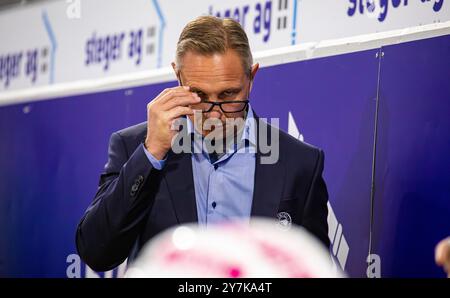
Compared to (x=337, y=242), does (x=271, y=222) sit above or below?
above

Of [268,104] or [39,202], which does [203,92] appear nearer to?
[268,104]

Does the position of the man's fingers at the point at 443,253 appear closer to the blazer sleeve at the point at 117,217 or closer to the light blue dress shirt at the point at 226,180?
the light blue dress shirt at the point at 226,180

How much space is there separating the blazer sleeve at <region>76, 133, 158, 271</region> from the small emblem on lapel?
0.38m

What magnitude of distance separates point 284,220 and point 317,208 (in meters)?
0.11

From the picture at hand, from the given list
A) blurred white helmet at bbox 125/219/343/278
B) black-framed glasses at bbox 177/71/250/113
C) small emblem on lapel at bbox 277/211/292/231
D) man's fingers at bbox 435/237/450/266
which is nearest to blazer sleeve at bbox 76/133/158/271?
blurred white helmet at bbox 125/219/343/278

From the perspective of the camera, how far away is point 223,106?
2523mm

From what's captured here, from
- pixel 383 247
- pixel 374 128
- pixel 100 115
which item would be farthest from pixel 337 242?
pixel 100 115

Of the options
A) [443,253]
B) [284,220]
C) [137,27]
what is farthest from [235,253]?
[137,27]

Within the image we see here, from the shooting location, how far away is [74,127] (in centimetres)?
389

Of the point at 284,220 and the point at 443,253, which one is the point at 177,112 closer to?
the point at 284,220

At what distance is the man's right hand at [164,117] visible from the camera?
93.1 inches
